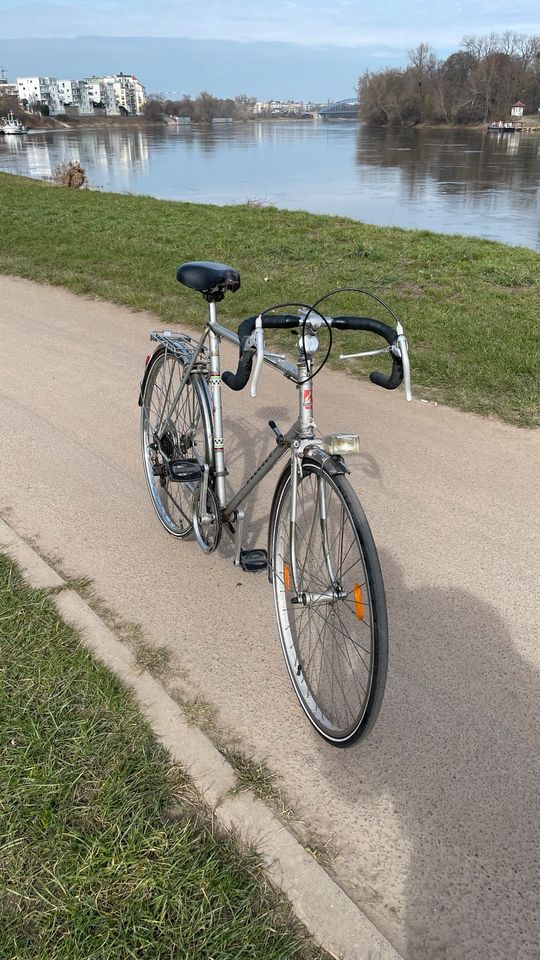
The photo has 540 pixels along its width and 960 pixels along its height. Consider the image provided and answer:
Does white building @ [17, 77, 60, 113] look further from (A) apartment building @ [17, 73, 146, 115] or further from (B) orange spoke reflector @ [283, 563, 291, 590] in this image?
(B) orange spoke reflector @ [283, 563, 291, 590]

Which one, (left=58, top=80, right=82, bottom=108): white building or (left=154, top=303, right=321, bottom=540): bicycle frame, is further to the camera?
(left=58, top=80, right=82, bottom=108): white building

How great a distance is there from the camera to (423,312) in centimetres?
737

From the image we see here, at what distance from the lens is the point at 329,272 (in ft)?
30.0

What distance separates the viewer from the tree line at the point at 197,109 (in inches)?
5315

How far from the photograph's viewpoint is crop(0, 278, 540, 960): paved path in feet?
6.81

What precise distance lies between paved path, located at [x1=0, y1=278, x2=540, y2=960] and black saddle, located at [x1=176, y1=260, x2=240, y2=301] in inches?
51.3

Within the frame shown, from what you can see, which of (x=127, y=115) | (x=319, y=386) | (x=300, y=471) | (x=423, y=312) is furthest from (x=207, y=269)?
(x=127, y=115)

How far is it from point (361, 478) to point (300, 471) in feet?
6.72

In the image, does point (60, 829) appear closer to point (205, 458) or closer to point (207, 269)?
point (205, 458)

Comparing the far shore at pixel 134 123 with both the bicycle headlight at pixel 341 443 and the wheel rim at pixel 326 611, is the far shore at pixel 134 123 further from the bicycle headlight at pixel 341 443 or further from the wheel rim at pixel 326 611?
the bicycle headlight at pixel 341 443

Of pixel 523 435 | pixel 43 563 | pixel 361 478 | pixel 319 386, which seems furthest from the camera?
pixel 319 386

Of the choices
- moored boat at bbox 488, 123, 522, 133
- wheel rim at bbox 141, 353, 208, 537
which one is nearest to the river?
wheel rim at bbox 141, 353, 208, 537

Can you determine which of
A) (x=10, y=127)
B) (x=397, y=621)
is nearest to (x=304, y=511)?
(x=397, y=621)

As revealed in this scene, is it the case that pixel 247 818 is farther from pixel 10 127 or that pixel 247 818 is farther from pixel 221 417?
pixel 10 127
